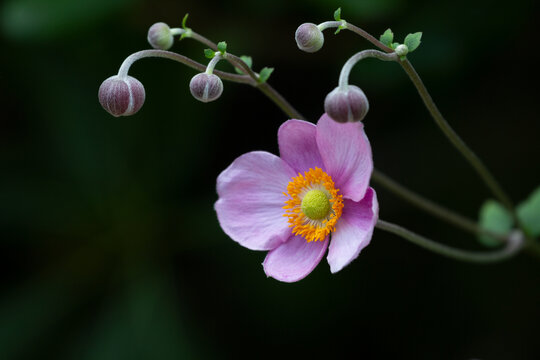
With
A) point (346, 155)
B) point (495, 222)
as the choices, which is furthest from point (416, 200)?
point (495, 222)

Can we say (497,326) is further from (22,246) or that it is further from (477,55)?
A: (22,246)

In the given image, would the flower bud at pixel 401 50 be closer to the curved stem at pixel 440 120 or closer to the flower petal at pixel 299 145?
the curved stem at pixel 440 120

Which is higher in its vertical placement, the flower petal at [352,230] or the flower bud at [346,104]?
the flower bud at [346,104]

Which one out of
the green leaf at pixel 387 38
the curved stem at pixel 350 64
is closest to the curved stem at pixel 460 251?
the curved stem at pixel 350 64

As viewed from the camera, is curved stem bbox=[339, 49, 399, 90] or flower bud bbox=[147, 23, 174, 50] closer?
curved stem bbox=[339, 49, 399, 90]

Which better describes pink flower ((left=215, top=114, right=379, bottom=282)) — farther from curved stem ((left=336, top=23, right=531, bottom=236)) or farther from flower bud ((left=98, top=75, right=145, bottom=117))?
flower bud ((left=98, top=75, right=145, bottom=117))

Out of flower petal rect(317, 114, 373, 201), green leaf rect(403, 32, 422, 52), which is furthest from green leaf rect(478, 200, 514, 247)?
green leaf rect(403, 32, 422, 52)
